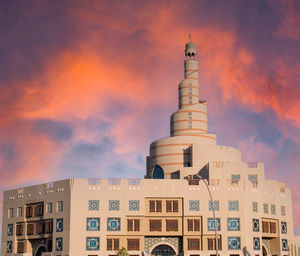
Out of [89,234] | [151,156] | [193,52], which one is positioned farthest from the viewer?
[193,52]

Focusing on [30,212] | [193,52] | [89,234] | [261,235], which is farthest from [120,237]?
[193,52]

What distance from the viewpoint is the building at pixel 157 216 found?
7106 centimetres

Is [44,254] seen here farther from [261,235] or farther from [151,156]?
[261,235]

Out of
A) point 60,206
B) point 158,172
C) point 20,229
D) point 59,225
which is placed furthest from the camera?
point 158,172

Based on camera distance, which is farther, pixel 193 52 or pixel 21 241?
pixel 193 52

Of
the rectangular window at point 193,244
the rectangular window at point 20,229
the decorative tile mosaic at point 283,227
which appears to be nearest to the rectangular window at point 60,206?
the rectangular window at point 20,229

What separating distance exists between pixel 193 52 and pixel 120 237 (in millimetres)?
39599

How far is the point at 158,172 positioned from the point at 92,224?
1899 cm

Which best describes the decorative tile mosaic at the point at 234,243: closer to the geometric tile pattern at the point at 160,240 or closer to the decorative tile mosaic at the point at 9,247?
the geometric tile pattern at the point at 160,240

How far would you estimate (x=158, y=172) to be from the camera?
86.5 m

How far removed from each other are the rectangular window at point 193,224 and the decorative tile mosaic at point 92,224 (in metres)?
12.6

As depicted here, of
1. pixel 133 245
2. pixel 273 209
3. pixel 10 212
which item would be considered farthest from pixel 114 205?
pixel 273 209

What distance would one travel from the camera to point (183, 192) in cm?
7269

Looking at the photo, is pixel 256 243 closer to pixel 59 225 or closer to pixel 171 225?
pixel 171 225
